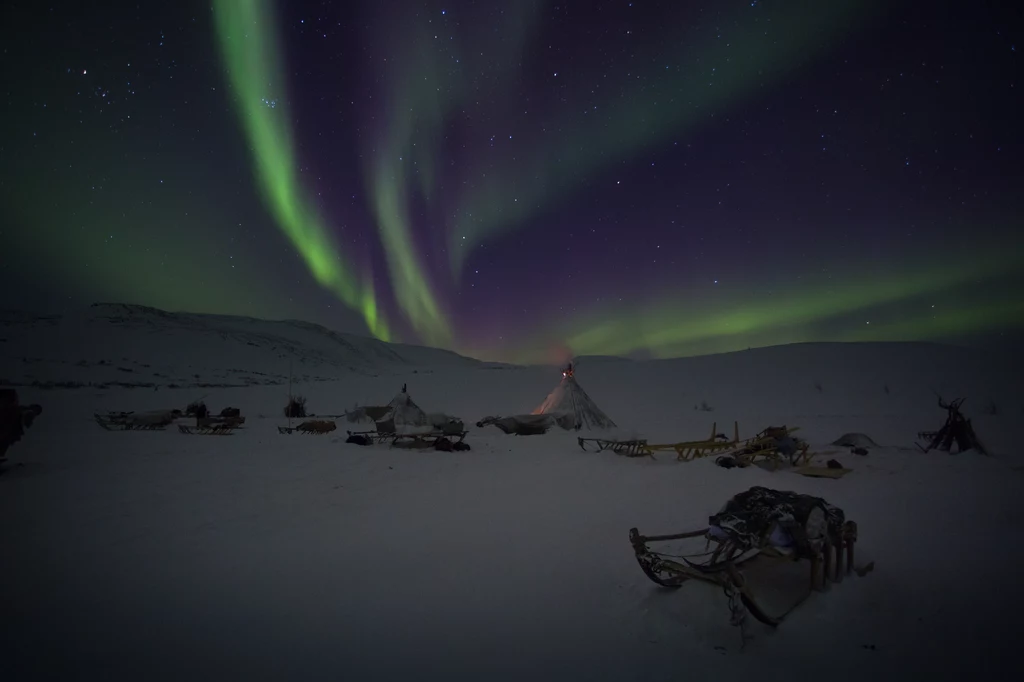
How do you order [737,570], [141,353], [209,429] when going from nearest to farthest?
1. [737,570]
2. [209,429]
3. [141,353]

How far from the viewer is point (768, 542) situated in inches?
180

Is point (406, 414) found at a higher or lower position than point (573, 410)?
lower

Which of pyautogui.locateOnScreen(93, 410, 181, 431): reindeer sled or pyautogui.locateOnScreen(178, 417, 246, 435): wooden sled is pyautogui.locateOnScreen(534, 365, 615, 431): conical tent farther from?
pyautogui.locateOnScreen(93, 410, 181, 431): reindeer sled

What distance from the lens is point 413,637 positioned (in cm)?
431

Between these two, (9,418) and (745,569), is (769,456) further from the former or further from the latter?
(9,418)

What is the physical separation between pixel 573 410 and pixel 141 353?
60.5 m

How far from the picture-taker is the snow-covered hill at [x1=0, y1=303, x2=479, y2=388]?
40.7 meters

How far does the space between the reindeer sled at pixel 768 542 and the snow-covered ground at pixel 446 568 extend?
0.20 m

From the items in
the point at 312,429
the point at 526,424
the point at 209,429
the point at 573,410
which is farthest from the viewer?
the point at 573,410

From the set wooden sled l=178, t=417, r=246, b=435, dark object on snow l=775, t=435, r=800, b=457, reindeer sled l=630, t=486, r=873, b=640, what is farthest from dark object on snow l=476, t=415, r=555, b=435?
→ reindeer sled l=630, t=486, r=873, b=640

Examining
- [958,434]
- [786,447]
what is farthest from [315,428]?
[958,434]

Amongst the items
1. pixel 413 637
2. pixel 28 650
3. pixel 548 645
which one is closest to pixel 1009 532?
pixel 548 645

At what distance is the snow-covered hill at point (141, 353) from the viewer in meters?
40.7

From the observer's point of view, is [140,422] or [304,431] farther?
[304,431]
